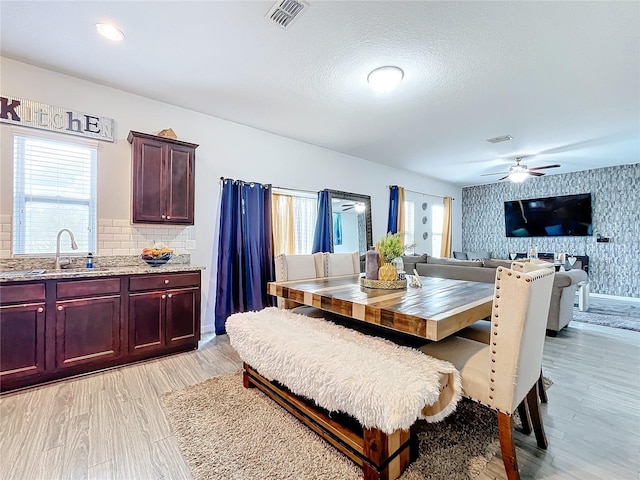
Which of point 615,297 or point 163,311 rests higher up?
point 163,311

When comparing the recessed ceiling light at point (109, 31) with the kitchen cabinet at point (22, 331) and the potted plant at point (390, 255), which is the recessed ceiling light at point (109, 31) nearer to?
the kitchen cabinet at point (22, 331)

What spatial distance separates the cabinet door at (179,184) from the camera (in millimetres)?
3191

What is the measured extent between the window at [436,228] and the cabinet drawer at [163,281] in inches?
245

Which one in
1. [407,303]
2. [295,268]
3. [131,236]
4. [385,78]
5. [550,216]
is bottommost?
[407,303]

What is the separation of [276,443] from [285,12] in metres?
2.81

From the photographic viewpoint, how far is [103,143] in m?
3.04

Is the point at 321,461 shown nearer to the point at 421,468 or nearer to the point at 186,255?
the point at 421,468

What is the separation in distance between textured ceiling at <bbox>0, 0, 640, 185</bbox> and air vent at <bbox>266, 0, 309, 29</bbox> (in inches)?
2.0

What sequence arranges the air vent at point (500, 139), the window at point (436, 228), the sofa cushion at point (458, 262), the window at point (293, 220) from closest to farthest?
the sofa cushion at point (458, 262) → the air vent at point (500, 139) → the window at point (293, 220) → the window at point (436, 228)

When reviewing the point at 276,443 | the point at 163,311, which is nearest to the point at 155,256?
the point at 163,311

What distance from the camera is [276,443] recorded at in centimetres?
170

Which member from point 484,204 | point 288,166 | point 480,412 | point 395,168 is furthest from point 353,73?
point 484,204

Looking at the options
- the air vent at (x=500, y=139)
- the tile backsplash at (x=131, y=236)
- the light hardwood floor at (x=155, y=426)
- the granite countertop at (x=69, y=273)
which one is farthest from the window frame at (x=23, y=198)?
the air vent at (x=500, y=139)

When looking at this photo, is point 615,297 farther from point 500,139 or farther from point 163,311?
point 163,311
